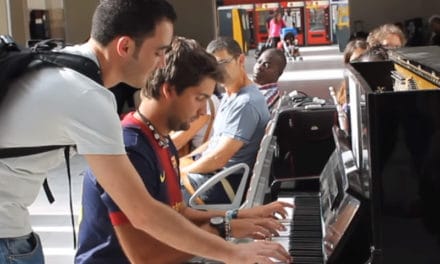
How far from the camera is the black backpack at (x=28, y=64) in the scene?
5.05 ft

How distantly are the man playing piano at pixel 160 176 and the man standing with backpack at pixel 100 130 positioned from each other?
184 mm

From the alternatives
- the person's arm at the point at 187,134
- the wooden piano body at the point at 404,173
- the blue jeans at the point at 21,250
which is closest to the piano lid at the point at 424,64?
the wooden piano body at the point at 404,173

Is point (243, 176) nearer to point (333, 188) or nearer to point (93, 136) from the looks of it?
point (333, 188)

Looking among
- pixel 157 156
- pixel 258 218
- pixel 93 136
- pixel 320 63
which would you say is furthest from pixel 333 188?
pixel 320 63

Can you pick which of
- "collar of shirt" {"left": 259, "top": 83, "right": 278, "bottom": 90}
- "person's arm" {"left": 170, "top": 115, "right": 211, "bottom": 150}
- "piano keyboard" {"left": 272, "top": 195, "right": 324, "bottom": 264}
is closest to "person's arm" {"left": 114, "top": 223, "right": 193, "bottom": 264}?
"piano keyboard" {"left": 272, "top": 195, "right": 324, "bottom": 264}

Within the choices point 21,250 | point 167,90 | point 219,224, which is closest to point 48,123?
point 21,250

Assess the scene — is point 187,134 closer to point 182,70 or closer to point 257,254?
point 182,70

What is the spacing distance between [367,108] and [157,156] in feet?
2.30

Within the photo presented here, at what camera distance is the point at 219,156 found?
11.5ft

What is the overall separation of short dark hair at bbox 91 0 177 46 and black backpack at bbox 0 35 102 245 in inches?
4.2

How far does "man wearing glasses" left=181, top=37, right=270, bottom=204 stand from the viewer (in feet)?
11.4

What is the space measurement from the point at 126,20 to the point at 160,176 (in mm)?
455

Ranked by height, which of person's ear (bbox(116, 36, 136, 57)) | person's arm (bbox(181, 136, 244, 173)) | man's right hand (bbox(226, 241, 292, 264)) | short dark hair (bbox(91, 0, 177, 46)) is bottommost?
person's arm (bbox(181, 136, 244, 173))

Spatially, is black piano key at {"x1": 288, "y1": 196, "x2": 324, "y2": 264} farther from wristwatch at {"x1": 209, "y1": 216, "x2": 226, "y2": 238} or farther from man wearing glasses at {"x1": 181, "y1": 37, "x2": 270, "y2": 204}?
man wearing glasses at {"x1": 181, "y1": 37, "x2": 270, "y2": 204}
